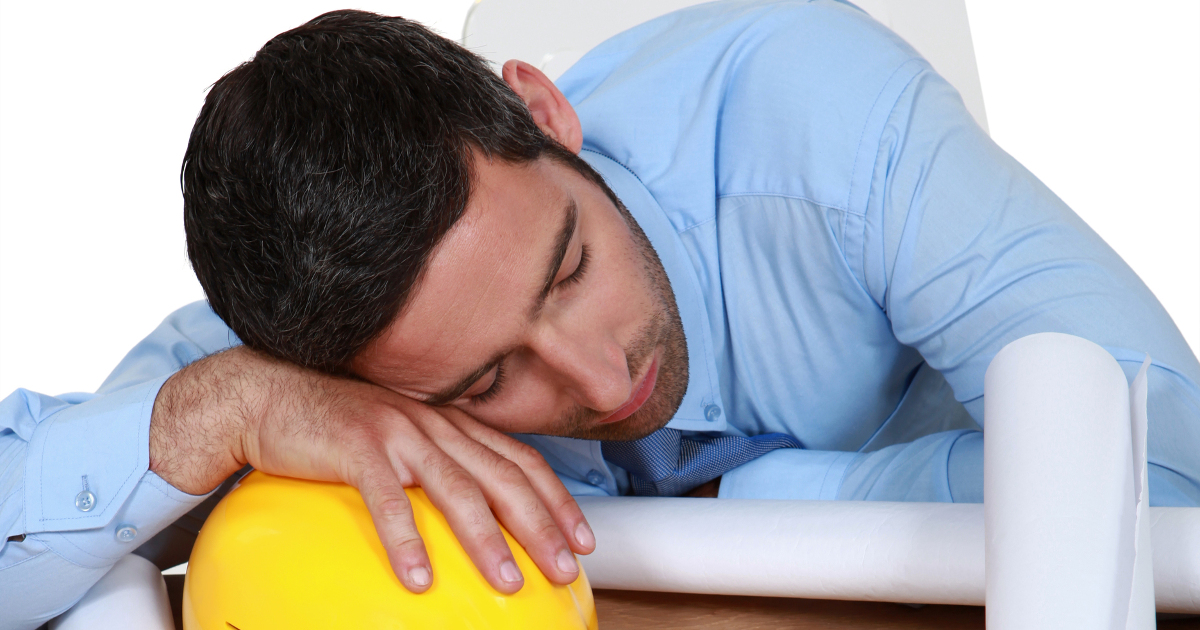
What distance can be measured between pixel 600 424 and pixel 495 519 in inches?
11.1

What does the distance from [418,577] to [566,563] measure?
0.10 meters

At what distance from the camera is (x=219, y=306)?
0.81m

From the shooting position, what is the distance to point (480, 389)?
2.60 ft

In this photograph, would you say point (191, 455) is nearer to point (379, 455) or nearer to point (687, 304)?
point (379, 455)

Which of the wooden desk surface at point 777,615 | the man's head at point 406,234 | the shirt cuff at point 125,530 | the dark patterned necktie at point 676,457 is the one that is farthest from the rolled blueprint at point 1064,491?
the shirt cuff at point 125,530

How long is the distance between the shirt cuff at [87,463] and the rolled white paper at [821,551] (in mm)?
389

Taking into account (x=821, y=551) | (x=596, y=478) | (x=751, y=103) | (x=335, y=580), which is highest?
(x=751, y=103)

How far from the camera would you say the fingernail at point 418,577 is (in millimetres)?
533

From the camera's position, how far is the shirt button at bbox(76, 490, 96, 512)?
29.0 inches

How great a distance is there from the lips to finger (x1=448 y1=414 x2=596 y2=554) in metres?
0.17

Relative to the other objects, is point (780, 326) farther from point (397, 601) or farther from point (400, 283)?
point (397, 601)

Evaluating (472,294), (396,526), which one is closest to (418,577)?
(396,526)

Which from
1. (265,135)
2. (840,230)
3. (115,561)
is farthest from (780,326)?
(115,561)

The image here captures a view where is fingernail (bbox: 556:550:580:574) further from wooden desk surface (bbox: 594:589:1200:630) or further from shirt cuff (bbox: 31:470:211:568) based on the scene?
shirt cuff (bbox: 31:470:211:568)
